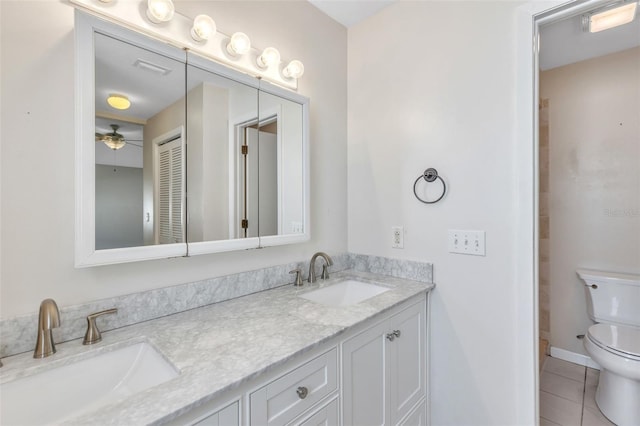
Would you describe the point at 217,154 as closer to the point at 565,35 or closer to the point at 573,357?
the point at 565,35

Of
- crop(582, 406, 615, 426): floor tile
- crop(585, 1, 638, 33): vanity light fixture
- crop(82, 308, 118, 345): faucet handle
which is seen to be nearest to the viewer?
crop(82, 308, 118, 345): faucet handle

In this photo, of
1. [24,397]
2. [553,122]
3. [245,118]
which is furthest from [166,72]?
[553,122]

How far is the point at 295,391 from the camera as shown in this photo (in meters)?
0.87

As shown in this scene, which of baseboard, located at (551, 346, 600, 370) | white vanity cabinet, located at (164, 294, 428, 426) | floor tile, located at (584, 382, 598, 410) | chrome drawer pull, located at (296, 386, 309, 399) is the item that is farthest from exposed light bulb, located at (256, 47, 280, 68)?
baseboard, located at (551, 346, 600, 370)

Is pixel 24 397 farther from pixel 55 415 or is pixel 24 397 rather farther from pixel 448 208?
pixel 448 208

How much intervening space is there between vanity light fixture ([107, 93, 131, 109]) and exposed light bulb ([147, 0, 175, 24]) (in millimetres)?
315

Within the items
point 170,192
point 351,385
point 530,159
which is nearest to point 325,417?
point 351,385

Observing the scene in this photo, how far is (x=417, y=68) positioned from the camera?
5.28 feet

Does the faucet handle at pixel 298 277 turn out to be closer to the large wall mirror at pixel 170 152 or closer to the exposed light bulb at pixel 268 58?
the large wall mirror at pixel 170 152

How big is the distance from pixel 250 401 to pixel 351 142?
1554mm

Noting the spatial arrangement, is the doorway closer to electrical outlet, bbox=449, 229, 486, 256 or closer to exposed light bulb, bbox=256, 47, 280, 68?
electrical outlet, bbox=449, 229, 486, 256

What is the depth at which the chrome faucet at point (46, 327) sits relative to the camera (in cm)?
78

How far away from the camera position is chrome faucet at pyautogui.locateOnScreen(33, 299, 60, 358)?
0.78m

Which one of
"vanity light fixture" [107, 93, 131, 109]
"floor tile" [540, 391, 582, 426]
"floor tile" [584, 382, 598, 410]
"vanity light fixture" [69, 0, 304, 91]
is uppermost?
"vanity light fixture" [69, 0, 304, 91]
